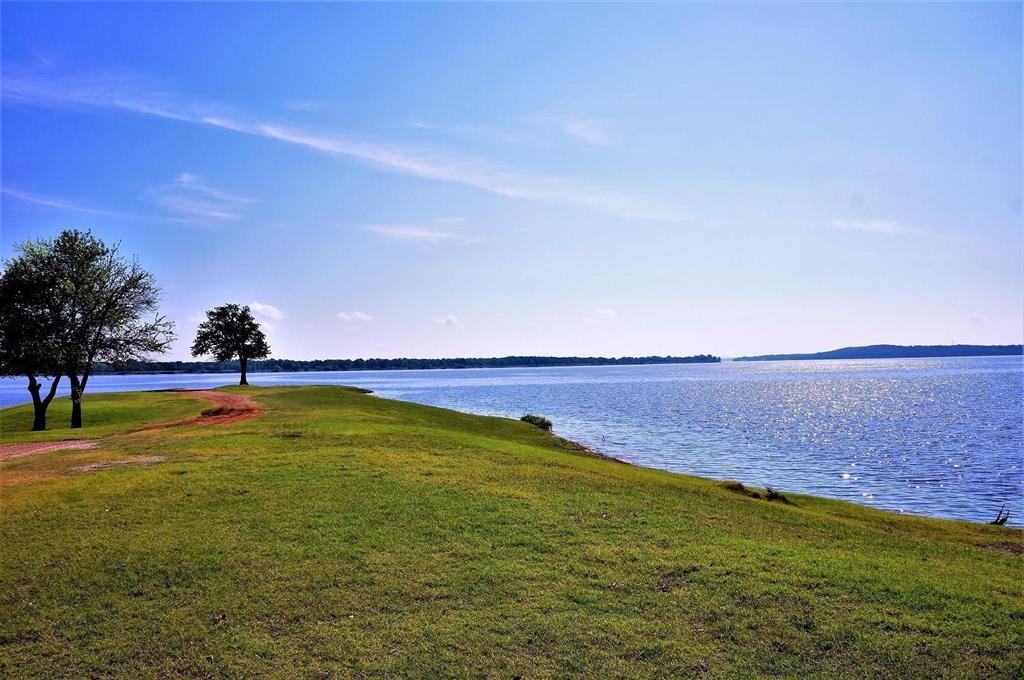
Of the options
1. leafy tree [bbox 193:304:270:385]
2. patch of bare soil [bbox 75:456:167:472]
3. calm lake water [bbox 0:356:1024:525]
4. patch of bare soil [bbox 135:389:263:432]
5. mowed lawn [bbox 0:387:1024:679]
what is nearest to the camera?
mowed lawn [bbox 0:387:1024:679]

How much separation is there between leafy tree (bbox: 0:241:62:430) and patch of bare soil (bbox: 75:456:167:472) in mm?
22862

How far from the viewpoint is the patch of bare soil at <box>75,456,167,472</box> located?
775 inches

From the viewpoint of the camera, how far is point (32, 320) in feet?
130

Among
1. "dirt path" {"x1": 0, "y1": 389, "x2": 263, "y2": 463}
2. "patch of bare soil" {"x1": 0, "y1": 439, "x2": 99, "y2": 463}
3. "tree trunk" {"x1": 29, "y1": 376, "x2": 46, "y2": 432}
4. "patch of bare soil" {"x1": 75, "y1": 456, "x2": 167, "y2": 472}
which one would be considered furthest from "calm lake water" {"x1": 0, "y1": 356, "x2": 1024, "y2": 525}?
"tree trunk" {"x1": 29, "y1": 376, "x2": 46, "y2": 432}

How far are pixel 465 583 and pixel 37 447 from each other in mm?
24342

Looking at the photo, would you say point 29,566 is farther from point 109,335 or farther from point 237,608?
point 109,335

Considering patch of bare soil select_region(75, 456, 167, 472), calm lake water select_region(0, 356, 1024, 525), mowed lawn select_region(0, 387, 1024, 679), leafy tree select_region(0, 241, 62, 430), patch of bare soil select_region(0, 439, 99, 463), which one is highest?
leafy tree select_region(0, 241, 62, 430)

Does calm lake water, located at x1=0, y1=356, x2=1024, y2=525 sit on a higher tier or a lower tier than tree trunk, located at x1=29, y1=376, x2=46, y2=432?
lower

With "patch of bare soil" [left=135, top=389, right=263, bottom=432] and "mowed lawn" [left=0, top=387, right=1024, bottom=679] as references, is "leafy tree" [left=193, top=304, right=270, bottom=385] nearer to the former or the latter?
"patch of bare soil" [left=135, top=389, right=263, bottom=432]

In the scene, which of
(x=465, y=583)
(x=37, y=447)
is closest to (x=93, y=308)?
(x=37, y=447)

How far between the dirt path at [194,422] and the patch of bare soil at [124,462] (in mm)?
4856

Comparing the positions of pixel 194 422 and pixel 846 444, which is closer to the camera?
pixel 194 422

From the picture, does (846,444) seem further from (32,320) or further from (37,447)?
(32,320)

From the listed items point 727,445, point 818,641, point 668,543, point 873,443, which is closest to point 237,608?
point 668,543
